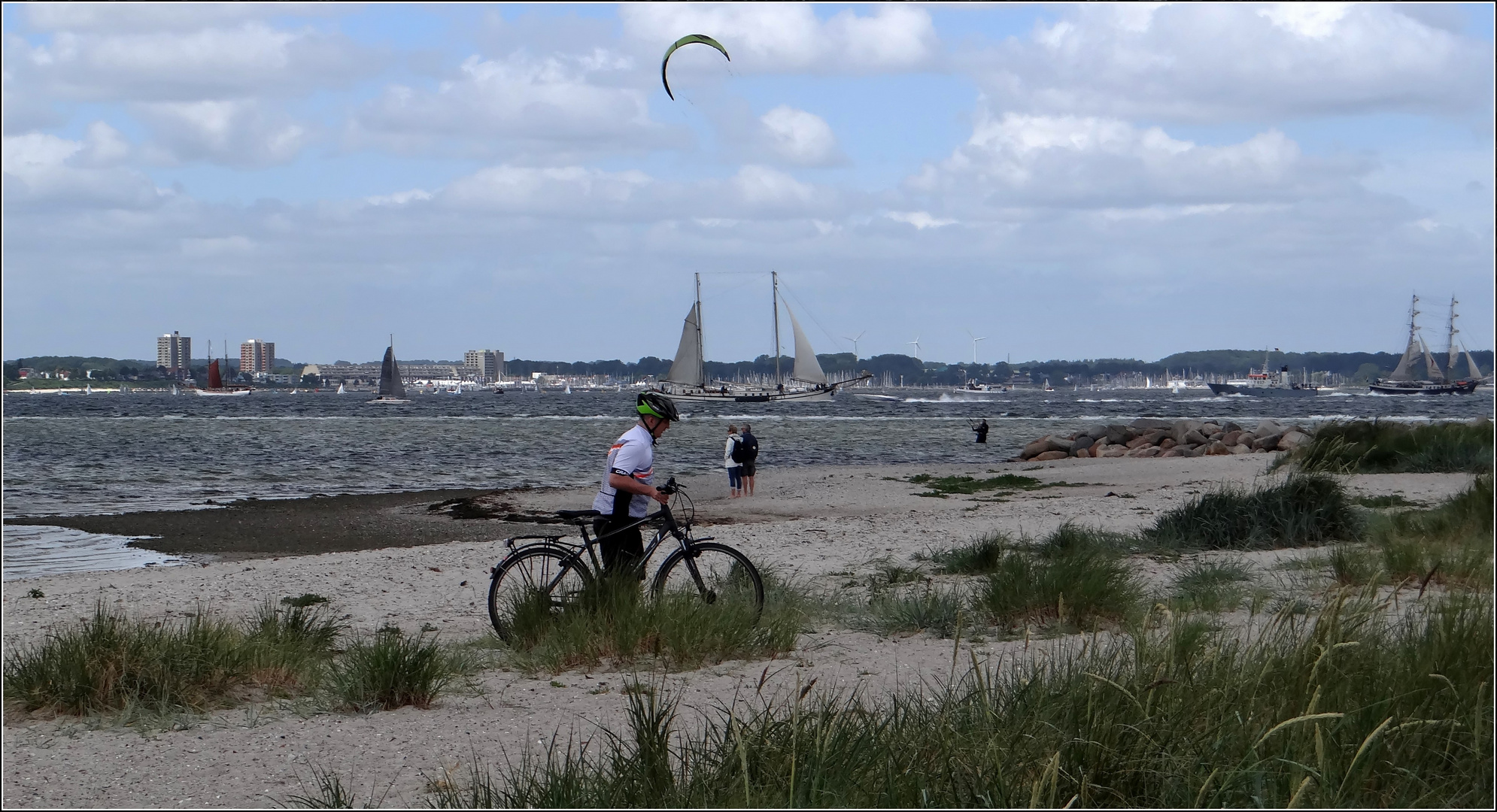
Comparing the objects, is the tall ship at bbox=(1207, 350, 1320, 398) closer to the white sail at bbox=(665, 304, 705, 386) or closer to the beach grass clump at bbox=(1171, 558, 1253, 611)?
the white sail at bbox=(665, 304, 705, 386)

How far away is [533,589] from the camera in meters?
8.37

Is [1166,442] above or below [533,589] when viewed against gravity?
below

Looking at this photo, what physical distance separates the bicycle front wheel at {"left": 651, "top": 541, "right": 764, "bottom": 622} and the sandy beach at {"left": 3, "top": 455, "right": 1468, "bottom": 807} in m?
0.52

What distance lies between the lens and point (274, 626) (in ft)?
26.9

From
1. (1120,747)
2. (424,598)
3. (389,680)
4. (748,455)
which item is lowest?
(424,598)

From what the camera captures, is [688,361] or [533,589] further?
[688,361]

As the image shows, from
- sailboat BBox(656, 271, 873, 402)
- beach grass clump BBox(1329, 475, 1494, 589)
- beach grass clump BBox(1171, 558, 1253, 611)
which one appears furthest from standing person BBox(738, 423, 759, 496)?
sailboat BBox(656, 271, 873, 402)

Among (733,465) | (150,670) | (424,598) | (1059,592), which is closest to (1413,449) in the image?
(733,465)

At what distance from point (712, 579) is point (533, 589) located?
1.23 metres

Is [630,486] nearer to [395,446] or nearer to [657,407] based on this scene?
[657,407]

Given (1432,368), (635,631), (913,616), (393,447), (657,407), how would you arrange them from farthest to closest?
(1432,368) < (393,447) < (913,616) < (657,407) < (635,631)

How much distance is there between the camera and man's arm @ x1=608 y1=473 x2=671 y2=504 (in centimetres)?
808

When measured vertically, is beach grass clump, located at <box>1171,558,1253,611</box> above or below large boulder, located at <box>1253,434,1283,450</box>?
above

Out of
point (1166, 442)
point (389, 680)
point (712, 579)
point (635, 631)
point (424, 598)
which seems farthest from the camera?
point (1166, 442)
